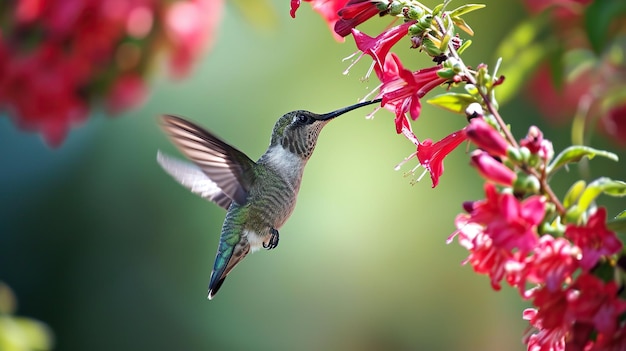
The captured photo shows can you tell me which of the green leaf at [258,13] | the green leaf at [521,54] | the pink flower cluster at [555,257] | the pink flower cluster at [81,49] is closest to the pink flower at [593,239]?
the pink flower cluster at [555,257]

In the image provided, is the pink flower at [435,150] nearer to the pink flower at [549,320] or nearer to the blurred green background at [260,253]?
the pink flower at [549,320]

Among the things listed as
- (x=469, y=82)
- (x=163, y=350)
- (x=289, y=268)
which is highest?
(x=469, y=82)

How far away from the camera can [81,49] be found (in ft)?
7.86

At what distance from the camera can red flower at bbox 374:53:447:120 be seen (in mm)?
1010

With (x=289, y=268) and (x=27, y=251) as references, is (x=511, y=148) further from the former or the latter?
(x=27, y=251)

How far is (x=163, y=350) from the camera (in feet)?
19.2

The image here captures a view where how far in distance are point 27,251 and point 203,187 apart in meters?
4.32

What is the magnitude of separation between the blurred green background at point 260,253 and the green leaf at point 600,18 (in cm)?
324

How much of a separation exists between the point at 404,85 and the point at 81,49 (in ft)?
5.25

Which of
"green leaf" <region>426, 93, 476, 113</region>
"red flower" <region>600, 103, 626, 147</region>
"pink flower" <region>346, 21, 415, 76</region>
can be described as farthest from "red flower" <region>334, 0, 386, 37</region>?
"red flower" <region>600, 103, 626, 147</region>

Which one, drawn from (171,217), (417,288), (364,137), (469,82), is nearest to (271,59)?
(364,137)

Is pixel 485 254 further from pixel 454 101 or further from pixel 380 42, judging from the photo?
pixel 380 42

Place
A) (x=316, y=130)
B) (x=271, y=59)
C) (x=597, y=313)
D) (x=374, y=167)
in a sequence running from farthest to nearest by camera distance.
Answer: (x=271, y=59)
(x=374, y=167)
(x=316, y=130)
(x=597, y=313)

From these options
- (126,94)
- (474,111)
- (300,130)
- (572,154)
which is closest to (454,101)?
(474,111)
